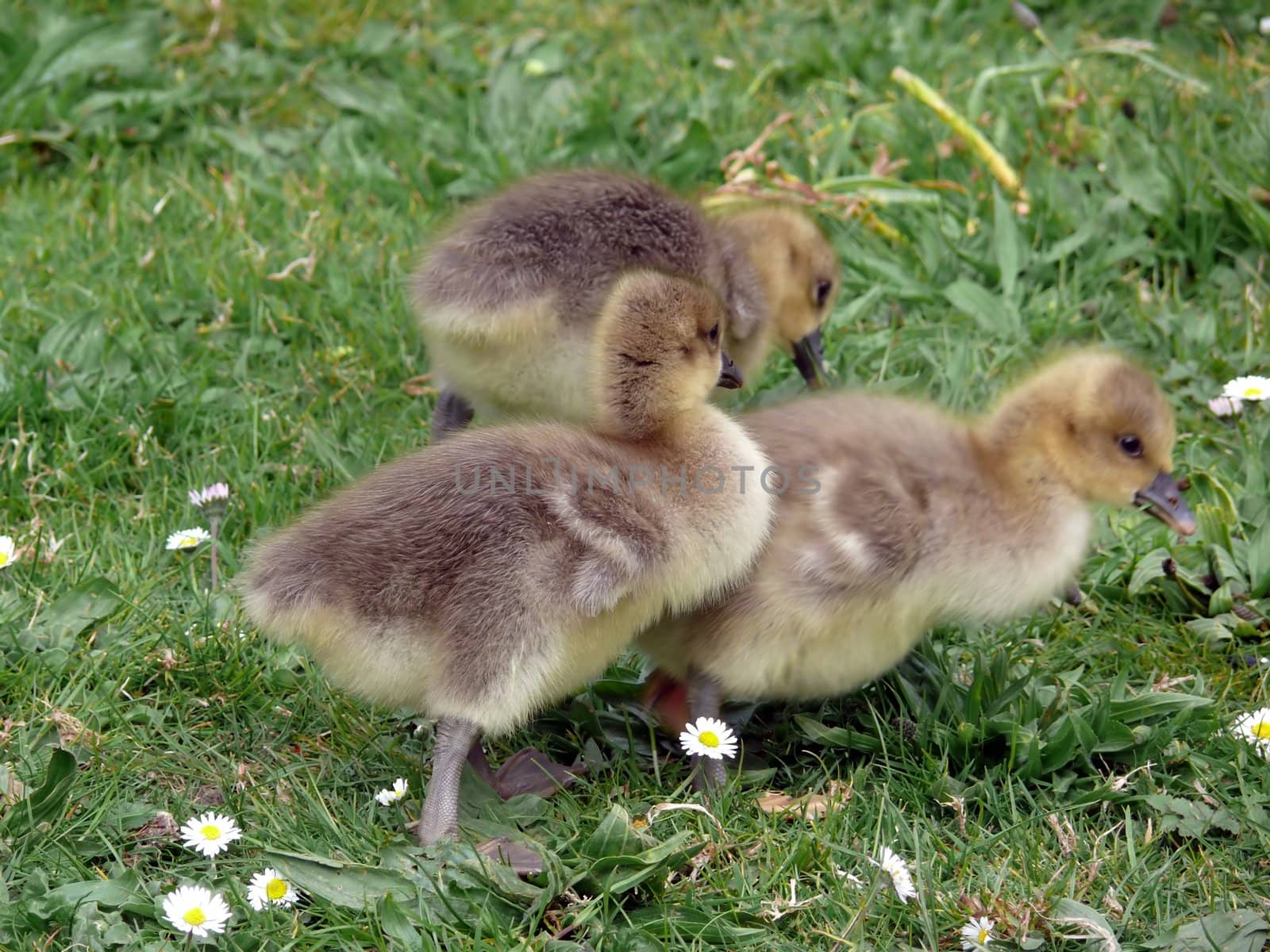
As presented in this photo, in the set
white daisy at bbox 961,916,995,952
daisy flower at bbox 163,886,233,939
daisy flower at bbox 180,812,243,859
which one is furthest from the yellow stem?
daisy flower at bbox 163,886,233,939

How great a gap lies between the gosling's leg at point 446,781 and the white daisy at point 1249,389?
7.72 feet

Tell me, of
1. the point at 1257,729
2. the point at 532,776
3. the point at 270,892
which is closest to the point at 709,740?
the point at 532,776

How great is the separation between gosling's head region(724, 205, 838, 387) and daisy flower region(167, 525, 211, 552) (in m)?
1.60

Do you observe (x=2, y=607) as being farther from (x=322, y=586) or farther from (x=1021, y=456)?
(x=1021, y=456)

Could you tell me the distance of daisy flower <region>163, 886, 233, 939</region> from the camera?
258 cm

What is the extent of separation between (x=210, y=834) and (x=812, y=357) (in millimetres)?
2211

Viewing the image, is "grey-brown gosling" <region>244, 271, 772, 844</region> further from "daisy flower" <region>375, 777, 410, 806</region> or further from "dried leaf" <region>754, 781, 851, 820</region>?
"dried leaf" <region>754, 781, 851, 820</region>

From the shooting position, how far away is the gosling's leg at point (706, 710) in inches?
119

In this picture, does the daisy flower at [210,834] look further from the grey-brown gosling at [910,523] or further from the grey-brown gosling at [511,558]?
the grey-brown gosling at [910,523]

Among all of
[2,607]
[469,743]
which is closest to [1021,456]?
[469,743]

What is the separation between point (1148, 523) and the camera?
389cm

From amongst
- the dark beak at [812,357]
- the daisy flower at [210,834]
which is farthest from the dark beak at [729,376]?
the daisy flower at [210,834]

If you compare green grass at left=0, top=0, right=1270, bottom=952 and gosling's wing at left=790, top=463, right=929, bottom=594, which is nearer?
green grass at left=0, top=0, right=1270, bottom=952

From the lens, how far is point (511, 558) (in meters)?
2.75
